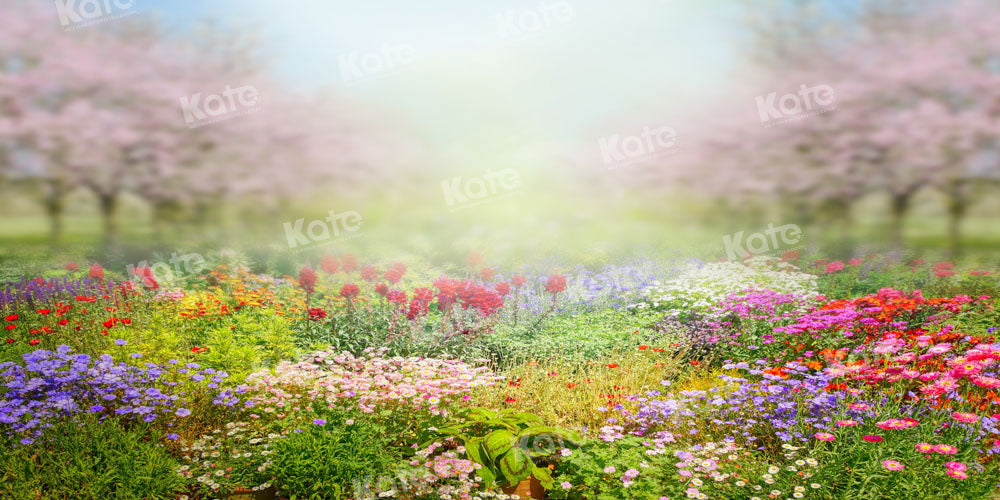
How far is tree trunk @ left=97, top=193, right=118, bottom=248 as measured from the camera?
794 cm

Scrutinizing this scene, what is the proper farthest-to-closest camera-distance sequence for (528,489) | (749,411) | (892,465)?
1. (749,411)
2. (528,489)
3. (892,465)

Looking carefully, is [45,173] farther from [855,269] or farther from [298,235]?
[855,269]

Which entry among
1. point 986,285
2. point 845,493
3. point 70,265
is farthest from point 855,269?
point 70,265

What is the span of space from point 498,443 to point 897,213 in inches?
334

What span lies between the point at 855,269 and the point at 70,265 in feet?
33.3

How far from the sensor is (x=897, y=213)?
29.6 ft

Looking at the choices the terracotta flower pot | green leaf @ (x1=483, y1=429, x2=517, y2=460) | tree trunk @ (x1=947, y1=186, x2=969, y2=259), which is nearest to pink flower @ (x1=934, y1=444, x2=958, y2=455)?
the terracotta flower pot

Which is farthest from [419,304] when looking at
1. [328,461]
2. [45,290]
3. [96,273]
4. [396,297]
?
[45,290]

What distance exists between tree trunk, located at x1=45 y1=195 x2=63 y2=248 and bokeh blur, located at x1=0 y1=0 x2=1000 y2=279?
0.03 metres

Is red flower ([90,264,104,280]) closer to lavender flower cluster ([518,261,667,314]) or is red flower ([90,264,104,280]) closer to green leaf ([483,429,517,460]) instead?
lavender flower cluster ([518,261,667,314])

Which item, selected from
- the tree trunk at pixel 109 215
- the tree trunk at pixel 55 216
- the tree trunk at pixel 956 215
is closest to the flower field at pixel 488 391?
the tree trunk at pixel 109 215

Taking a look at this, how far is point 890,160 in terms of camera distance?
9.09 m

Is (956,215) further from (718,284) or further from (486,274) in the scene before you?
(486,274)

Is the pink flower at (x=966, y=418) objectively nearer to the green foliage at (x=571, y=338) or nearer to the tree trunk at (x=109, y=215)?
the green foliage at (x=571, y=338)
